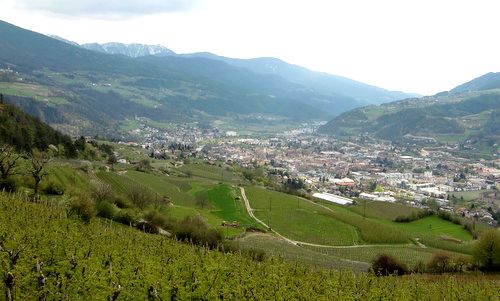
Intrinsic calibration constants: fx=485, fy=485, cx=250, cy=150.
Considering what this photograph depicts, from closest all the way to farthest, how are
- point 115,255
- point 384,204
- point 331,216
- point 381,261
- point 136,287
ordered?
point 136,287
point 115,255
point 381,261
point 331,216
point 384,204

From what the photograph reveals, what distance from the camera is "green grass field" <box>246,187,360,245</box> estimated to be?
220ft

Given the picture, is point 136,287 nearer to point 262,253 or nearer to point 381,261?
point 262,253

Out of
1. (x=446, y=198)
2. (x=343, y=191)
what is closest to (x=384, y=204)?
(x=343, y=191)

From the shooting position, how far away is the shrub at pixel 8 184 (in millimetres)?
52109

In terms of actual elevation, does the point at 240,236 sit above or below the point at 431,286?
below

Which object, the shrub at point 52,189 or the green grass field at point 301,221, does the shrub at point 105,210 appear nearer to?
the shrub at point 52,189

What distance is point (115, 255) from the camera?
88.0 ft

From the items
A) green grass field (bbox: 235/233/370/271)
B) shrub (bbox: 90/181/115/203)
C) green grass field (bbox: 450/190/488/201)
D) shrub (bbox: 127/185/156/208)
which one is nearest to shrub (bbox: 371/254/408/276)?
green grass field (bbox: 235/233/370/271)

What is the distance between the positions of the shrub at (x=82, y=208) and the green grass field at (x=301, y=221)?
31.7m

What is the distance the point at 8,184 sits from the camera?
5284 centimetres

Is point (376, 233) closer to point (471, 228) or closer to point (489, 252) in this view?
point (471, 228)

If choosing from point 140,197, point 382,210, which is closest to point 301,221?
point 140,197

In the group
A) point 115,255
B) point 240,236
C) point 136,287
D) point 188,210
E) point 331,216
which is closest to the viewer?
point 136,287

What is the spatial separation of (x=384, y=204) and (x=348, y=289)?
295ft
